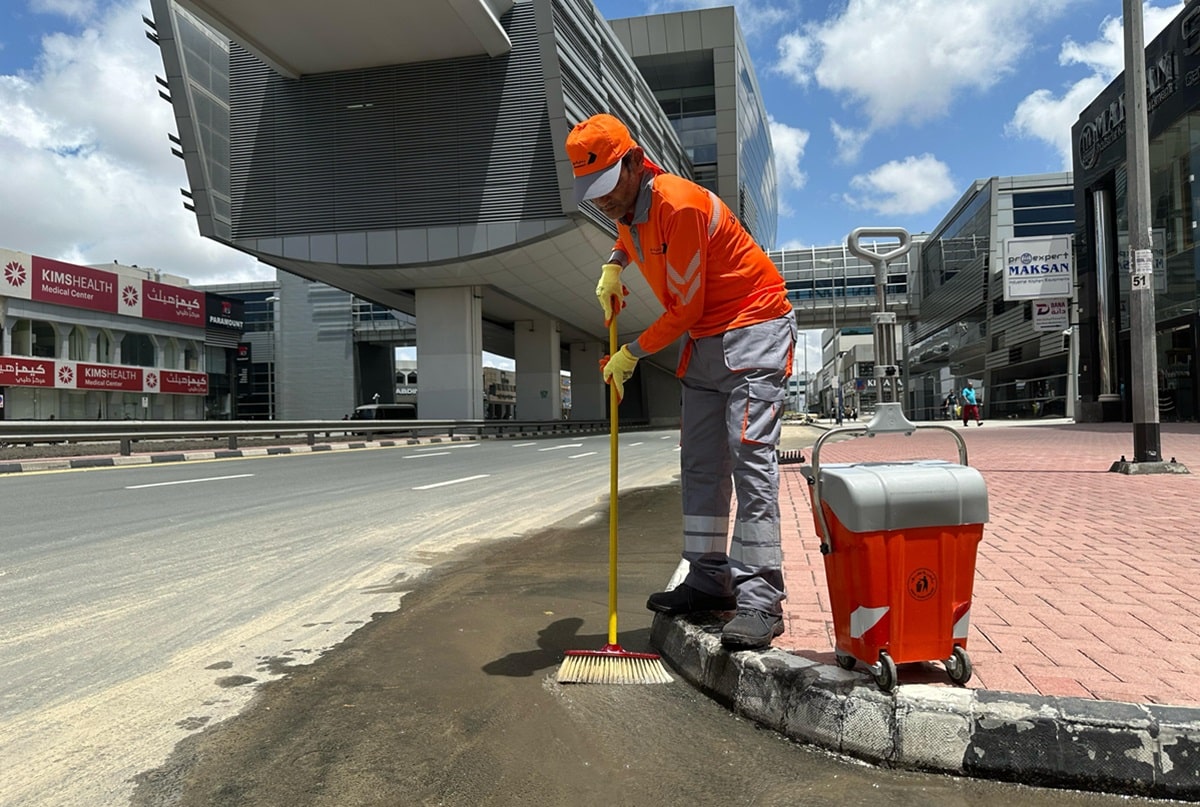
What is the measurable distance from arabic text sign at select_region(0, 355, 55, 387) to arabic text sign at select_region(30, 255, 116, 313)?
3.77m

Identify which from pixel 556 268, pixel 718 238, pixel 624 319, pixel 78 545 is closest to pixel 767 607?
pixel 718 238

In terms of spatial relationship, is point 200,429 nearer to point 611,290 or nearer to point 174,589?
point 174,589

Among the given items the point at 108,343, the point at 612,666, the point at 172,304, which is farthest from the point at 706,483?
the point at 172,304

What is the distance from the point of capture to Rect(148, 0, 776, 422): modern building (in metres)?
24.2

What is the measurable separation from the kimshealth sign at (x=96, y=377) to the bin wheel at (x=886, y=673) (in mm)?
48794

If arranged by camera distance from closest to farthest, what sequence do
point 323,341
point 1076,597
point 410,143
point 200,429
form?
point 1076,597 < point 200,429 < point 410,143 < point 323,341

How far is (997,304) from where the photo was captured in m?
39.8

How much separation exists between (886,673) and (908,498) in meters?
0.52

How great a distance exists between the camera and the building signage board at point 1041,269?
23094 mm

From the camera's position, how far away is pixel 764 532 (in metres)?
2.75

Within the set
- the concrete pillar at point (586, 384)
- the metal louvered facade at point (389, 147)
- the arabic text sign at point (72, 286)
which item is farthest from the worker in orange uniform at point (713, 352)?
the arabic text sign at point (72, 286)

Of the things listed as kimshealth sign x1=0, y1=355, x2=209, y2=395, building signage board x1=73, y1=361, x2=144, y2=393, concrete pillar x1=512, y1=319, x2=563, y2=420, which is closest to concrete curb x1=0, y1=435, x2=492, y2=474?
concrete pillar x1=512, y1=319, x2=563, y2=420

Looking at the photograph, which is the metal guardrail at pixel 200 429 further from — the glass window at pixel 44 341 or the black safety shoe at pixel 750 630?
the glass window at pixel 44 341

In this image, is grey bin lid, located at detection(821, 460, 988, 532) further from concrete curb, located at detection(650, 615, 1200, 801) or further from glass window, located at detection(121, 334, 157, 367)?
glass window, located at detection(121, 334, 157, 367)
